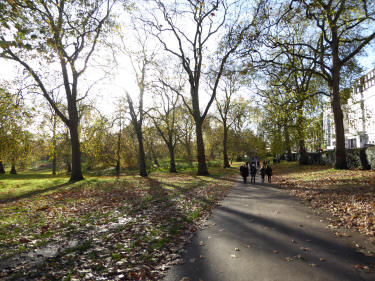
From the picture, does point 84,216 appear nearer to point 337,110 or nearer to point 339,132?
point 337,110

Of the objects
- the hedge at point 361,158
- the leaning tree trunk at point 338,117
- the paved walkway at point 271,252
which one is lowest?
the paved walkway at point 271,252

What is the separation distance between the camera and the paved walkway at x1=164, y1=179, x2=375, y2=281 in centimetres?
391

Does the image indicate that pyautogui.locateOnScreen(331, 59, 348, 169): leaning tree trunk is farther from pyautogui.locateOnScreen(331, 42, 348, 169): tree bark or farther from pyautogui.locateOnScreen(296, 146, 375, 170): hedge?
pyautogui.locateOnScreen(296, 146, 375, 170): hedge

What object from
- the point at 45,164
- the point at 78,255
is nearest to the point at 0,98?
the point at 78,255

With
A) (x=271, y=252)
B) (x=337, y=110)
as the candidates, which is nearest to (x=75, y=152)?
(x=271, y=252)

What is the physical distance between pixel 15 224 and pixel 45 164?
8150 centimetres

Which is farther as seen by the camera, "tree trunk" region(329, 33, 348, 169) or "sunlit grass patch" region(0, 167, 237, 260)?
"tree trunk" region(329, 33, 348, 169)

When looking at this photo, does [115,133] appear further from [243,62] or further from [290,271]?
[290,271]

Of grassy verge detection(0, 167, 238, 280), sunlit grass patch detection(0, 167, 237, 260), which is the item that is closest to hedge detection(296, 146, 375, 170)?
sunlit grass patch detection(0, 167, 237, 260)

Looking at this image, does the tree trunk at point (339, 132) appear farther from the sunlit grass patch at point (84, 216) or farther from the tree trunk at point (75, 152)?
the tree trunk at point (75, 152)

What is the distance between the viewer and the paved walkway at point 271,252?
3912mm

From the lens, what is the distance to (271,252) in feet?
15.8

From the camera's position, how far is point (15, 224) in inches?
290

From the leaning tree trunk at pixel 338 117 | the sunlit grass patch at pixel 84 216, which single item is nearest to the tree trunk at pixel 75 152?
the sunlit grass patch at pixel 84 216
